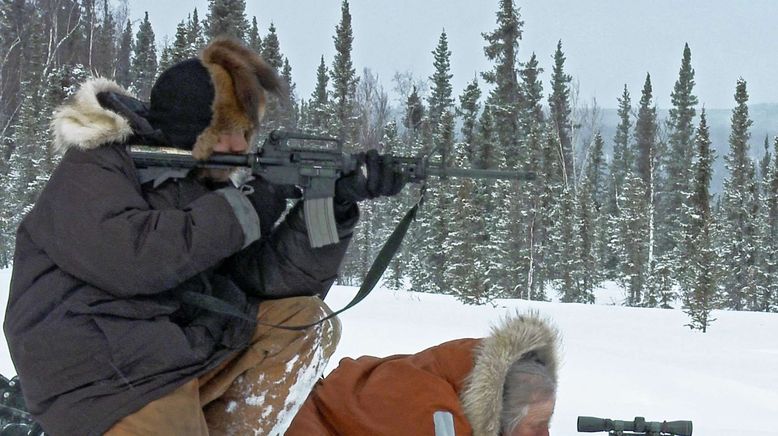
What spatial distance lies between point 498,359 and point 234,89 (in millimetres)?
1124

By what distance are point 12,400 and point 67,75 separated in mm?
24719

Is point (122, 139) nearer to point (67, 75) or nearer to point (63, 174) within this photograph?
point (63, 174)

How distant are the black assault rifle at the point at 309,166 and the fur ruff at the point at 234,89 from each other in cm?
8

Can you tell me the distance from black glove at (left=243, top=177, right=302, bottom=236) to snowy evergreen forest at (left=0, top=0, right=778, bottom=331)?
59.3 feet

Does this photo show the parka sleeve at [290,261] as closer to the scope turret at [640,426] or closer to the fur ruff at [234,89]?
the fur ruff at [234,89]

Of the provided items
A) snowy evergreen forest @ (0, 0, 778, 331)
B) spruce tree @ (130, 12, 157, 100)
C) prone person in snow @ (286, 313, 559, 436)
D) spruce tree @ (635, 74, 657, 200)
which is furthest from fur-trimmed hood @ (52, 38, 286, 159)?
spruce tree @ (130, 12, 157, 100)

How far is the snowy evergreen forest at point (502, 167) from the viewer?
26062mm

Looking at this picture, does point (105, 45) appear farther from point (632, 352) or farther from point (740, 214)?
point (632, 352)

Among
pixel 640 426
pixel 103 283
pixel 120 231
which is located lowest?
pixel 640 426

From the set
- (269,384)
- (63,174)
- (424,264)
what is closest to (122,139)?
(63,174)

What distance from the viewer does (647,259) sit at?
108 feet

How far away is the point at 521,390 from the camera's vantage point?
7.76 feet

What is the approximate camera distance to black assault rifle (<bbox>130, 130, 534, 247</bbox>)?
2271mm

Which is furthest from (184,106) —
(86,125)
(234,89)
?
(86,125)
